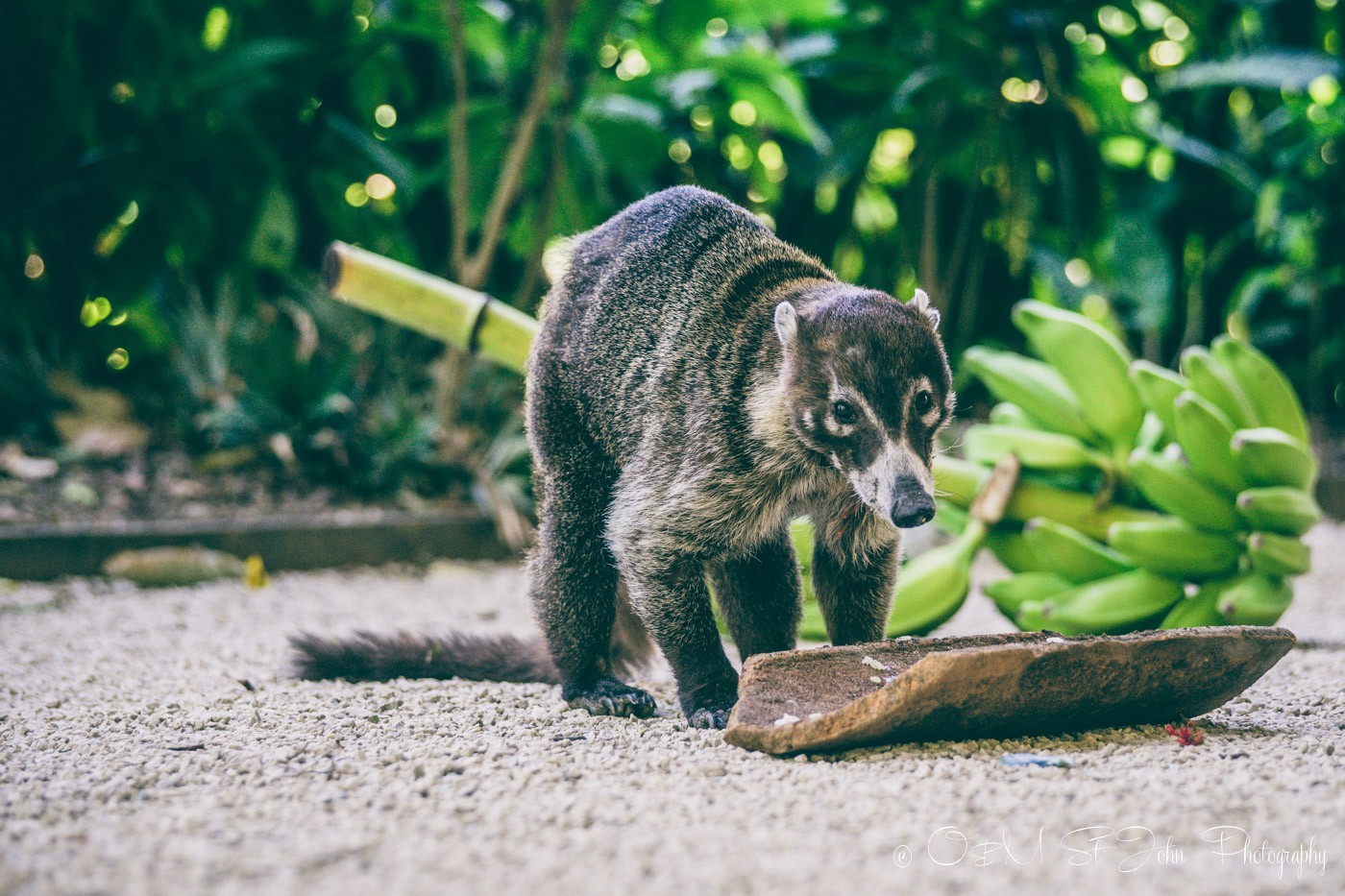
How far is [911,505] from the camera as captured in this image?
2.33 m

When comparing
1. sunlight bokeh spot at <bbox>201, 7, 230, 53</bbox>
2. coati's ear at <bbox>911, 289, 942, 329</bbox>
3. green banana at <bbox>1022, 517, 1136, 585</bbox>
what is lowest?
green banana at <bbox>1022, 517, 1136, 585</bbox>

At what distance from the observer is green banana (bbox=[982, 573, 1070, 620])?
138 inches

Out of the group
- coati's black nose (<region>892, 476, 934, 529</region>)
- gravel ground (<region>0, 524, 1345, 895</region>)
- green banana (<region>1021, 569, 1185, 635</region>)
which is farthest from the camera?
green banana (<region>1021, 569, 1185, 635</region>)

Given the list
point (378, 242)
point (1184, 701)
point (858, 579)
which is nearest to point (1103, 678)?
point (1184, 701)

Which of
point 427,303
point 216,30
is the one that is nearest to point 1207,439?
point 427,303

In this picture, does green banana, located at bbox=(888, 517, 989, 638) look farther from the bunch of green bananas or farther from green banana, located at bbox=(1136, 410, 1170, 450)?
green banana, located at bbox=(1136, 410, 1170, 450)

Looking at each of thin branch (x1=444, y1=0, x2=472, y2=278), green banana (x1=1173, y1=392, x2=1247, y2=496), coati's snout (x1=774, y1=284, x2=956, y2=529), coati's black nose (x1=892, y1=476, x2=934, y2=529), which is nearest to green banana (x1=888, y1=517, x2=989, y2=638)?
green banana (x1=1173, y1=392, x2=1247, y2=496)

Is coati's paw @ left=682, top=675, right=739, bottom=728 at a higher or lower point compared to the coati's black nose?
lower

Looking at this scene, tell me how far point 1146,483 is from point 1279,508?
14.2 inches

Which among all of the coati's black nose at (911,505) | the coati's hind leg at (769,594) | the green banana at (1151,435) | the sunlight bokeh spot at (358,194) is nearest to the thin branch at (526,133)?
the sunlight bokeh spot at (358,194)

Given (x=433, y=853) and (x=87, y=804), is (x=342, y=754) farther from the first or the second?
(x=433, y=853)

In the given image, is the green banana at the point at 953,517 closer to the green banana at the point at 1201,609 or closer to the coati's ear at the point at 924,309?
the green banana at the point at 1201,609

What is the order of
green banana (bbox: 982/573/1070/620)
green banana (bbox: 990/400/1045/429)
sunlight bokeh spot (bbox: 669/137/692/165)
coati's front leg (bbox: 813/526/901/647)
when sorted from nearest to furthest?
coati's front leg (bbox: 813/526/901/647)
green banana (bbox: 982/573/1070/620)
green banana (bbox: 990/400/1045/429)
sunlight bokeh spot (bbox: 669/137/692/165)

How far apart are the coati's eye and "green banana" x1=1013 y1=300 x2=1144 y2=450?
A: 142cm
